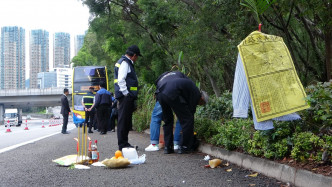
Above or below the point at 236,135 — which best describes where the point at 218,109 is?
above

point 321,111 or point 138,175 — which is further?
point 138,175

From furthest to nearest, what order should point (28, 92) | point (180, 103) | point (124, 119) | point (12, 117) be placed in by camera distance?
point (28, 92) → point (12, 117) → point (124, 119) → point (180, 103)

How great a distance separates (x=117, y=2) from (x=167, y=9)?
4.84 m

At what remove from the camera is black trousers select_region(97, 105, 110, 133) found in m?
13.9

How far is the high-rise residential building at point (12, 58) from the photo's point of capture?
369ft

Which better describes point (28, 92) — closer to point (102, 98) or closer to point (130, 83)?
point (102, 98)

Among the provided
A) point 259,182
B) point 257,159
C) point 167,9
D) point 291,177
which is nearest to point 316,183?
point 291,177

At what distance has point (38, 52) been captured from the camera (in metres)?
131

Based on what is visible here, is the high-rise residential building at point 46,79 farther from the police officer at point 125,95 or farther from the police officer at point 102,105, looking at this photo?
the police officer at point 125,95

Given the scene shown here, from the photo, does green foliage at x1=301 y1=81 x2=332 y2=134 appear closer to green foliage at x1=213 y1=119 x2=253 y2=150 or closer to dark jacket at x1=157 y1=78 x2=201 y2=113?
green foliage at x1=213 y1=119 x2=253 y2=150

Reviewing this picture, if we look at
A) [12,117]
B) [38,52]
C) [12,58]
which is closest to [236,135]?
[12,117]

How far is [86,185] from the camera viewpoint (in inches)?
172

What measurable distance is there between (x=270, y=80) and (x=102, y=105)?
9.73 metres

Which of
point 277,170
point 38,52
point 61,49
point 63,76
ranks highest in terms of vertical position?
point 61,49
